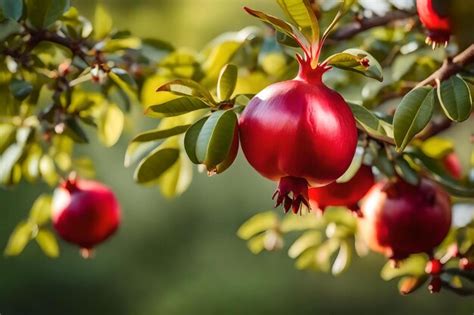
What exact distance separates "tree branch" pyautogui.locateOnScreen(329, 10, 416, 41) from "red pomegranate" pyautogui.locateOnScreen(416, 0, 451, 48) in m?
0.26

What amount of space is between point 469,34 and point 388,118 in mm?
112

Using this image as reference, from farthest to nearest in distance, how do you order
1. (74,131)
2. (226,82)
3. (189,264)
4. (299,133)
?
(189,264) → (74,131) → (226,82) → (299,133)

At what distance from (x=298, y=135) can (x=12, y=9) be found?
356 mm

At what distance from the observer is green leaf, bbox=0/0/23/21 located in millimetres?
851

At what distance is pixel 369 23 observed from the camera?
1063 mm

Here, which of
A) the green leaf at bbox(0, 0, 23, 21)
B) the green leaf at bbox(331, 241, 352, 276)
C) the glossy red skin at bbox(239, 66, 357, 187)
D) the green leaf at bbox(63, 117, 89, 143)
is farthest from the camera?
the green leaf at bbox(331, 241, 352, 276)

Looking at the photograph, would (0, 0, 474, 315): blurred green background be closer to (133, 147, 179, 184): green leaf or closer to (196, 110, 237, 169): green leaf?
(133, 147, 179, 184): green leaf

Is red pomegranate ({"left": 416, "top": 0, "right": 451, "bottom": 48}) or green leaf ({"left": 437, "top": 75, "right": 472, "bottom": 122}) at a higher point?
red pomegranate ({"left": 416, "top": 0, "right": 451, "bottom": 48})

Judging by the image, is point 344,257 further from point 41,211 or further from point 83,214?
point 41,211

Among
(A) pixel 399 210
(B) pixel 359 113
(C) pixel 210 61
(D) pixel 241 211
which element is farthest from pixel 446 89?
(D) pixel 241 211

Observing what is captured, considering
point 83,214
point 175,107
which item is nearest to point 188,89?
point 175,107

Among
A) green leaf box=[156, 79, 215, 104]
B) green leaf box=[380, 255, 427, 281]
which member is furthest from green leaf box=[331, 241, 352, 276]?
green leaf box=[156, 79, 215, 104]

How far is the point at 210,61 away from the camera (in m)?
1.10

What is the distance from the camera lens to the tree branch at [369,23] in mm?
1062
